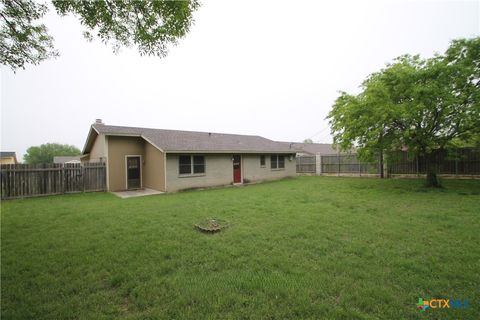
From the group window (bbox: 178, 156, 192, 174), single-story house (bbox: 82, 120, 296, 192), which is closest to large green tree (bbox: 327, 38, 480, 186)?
single-story house (bbox: 82, 120, 296, 192)

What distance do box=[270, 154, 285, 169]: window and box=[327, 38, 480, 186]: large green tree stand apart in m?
7.42

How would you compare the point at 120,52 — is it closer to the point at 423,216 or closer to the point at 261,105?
the point at 423,216

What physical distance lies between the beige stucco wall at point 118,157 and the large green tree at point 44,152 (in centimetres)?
7151

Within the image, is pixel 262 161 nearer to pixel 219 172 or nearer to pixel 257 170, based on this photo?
pixel 257 170

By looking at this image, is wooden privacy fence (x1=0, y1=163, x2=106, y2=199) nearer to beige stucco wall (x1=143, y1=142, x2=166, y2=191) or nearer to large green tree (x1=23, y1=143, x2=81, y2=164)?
beige stucco wall (x1=143, y1=142, x2=166, y2=191)

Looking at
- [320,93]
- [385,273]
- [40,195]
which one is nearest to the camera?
[385,273]

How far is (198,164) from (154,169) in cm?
264

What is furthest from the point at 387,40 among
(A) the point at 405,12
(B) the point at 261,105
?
(B) the point at 261,105

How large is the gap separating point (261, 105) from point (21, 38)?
127ft

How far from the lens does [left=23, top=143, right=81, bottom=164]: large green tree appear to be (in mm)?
66250

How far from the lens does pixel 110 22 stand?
4.77 m

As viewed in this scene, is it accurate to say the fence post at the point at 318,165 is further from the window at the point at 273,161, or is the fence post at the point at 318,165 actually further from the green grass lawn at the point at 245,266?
the green grass lawn at the point at 245,266

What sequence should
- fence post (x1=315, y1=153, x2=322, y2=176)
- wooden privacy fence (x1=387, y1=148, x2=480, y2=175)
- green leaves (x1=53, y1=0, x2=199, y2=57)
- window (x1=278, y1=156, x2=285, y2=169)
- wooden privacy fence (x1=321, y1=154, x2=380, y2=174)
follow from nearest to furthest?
green leaves (x1=53, y1=0, x2=199, y2=57), wooden privacy fence (x1=387, y1=148, x2=480, y2=175), wooden privacy fence (x1=321, y1=154, x2=380, y2=174), window (x1=278, y1=156, x2=285, y2=169), fence post (x1=315, y1=153, x2=322, y2=176)

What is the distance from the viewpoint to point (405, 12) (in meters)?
11.1
